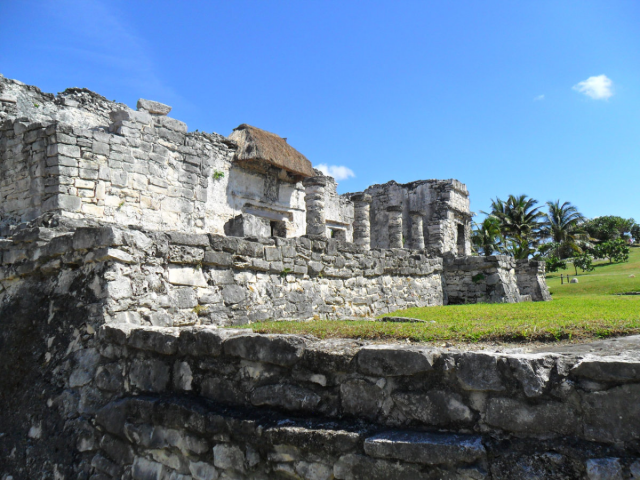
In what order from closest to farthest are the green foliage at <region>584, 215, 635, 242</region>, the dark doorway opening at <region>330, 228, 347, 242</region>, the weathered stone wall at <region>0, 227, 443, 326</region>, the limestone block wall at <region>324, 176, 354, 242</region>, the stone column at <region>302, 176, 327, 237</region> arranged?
the weathered stone wall at <region>0, 227, 443, 326</region>
the stone column at <region>302, 176, 327, 237</region>
the limestone block wall at <region>324, 176, 354, 242</region>
the dark doorway opening at <region>330, 228, 347, 242</region>
the green foliage at <region>584, 215, 635, 242</region>

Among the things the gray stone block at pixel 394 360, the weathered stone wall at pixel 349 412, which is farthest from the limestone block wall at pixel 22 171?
the gray stone block at pixel 394 360

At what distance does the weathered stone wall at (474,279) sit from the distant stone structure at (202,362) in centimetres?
127

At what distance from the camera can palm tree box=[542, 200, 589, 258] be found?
39.2 m

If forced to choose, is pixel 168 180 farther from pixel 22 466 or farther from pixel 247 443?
pixel 247 443

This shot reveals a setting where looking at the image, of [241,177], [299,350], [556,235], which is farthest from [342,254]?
[556,235]

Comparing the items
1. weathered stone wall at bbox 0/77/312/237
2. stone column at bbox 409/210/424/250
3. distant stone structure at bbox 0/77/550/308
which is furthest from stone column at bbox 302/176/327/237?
stone column at bbox 409/210/424/250

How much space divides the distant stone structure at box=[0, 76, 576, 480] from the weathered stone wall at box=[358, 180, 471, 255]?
12.1 meters

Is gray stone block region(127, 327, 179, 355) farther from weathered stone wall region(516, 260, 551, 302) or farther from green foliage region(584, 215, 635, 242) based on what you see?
green foliage region(584, 215, 635, 242)

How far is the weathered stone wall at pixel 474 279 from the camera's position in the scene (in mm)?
10648

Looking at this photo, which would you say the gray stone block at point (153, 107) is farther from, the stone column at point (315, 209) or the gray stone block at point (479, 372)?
the gray stone block at point (479, 372)

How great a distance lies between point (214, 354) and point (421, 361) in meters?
1.44

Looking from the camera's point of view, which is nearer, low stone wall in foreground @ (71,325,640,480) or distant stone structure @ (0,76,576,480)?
low stone wall in foreground @ (71,325,640,480)

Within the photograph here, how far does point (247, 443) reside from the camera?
2.68 m

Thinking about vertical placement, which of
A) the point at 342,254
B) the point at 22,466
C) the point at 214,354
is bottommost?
the point at 22,466
